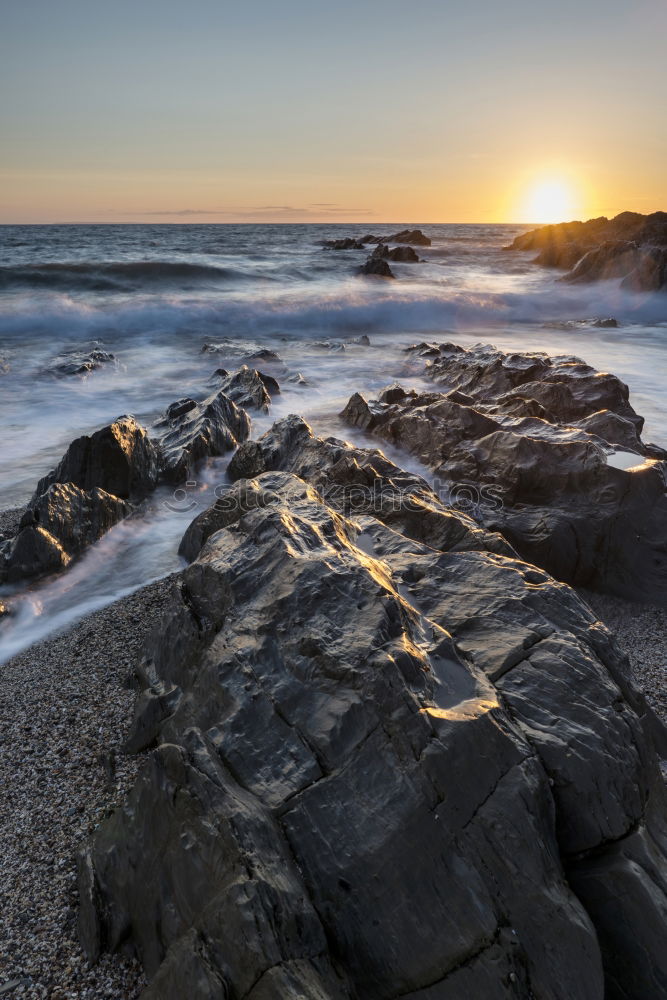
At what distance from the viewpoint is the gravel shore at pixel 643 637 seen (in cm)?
423

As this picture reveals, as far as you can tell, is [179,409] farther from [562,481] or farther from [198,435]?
[562,481]

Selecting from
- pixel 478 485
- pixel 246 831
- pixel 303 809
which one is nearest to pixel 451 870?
pixel 303 809

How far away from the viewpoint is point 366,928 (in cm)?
220

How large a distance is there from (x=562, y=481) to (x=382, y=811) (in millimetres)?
4243

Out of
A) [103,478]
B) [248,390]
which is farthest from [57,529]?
[248,390]

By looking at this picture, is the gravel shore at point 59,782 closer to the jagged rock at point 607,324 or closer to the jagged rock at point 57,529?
the jagged rock at point 57,529

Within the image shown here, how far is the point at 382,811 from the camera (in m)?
2.34

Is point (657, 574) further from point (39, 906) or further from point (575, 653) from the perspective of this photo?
point (39, 906)

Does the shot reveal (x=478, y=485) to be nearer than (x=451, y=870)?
No

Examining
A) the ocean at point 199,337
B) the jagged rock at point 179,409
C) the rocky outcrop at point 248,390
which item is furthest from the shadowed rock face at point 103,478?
the rocky outcrop at point 248,390

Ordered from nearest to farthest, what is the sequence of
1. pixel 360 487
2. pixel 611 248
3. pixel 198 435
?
pixel 360 487 → pixel 198 435 → pixel 611 248

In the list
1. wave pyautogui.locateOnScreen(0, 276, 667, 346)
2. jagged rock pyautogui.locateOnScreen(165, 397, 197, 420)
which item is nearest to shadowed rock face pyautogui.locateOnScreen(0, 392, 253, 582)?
jagged rock pyautogui.locateOnScreen(165, 397, 197, 420)

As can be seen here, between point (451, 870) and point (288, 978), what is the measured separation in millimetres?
644

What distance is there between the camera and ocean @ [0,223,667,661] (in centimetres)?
685
